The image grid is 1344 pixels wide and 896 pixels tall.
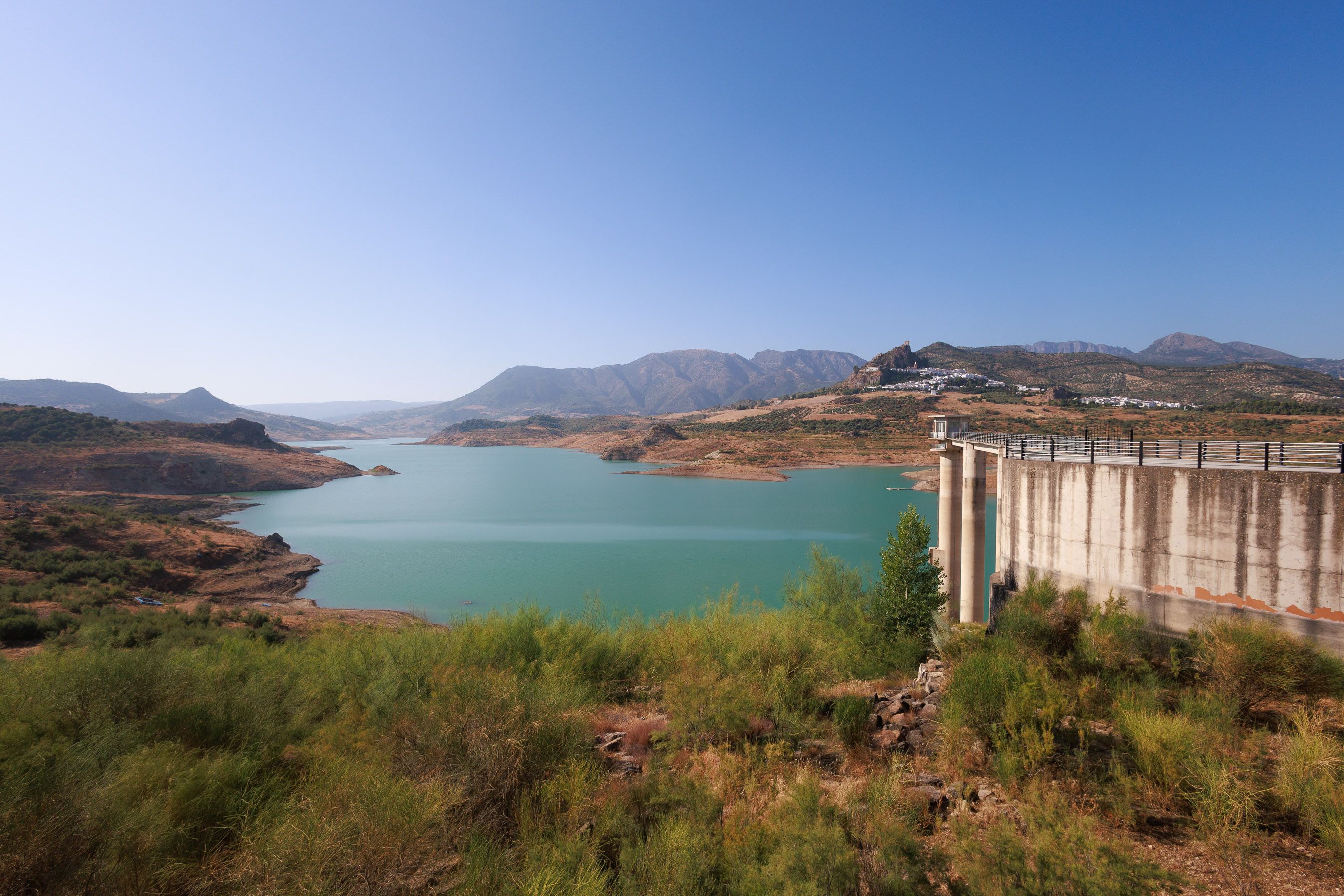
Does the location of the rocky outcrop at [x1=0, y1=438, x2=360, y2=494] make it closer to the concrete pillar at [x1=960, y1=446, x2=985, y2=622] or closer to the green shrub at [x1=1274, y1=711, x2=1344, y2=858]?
the concrete pillar at [x1=960, y1=446, x2=985, y2=622]

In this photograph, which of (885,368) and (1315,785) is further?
(885,368)

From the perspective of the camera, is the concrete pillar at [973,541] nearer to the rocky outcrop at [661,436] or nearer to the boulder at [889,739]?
the boulder at [889,739]

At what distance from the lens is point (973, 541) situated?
18.5m

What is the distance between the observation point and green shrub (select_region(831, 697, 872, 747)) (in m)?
8.16

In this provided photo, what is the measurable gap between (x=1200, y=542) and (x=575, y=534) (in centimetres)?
3783

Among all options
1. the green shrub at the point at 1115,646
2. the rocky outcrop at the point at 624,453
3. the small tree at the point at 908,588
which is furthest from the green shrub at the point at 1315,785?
the rocky outcrop at the point at 624,453

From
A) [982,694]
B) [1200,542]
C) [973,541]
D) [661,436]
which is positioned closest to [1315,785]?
[982,694]

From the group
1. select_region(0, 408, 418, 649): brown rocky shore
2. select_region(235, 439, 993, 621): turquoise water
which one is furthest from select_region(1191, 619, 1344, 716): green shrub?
select_region(0, 408, 418, 649): brown rocky shore

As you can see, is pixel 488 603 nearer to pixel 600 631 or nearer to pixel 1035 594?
pixel 600 631

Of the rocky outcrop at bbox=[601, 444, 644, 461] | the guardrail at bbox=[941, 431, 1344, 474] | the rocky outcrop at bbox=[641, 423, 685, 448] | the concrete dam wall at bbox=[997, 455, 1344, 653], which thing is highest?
the guardrail at bbox=[941, 431, 1344, 474]

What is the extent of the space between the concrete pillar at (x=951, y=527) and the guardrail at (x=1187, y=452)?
18.0ft

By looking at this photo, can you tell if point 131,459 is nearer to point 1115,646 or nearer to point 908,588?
point 908,588

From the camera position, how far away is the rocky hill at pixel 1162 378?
319ft

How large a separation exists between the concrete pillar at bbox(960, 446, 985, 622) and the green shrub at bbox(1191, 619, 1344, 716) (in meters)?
10.1
